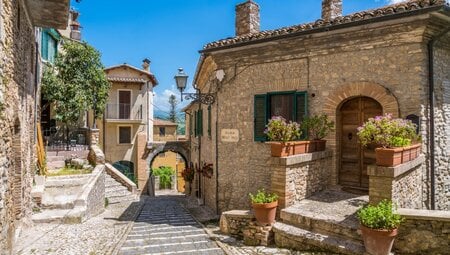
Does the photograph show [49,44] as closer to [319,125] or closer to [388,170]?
[319,125]

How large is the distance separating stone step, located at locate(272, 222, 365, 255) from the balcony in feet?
65.9

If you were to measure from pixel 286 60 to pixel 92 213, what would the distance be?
27.8 ft

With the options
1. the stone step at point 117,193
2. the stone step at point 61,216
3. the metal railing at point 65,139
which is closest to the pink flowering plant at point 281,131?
the stone step at point 61,216

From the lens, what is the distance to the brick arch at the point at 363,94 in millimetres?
7465

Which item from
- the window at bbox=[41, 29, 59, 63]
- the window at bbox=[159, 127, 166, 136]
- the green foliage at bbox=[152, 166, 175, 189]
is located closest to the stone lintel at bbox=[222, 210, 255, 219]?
the window at bbox=[41, 29, 59, 63]

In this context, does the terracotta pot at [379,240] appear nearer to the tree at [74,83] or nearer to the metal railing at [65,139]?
the metal railing at [65,139]

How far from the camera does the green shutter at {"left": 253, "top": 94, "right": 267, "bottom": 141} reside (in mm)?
9344

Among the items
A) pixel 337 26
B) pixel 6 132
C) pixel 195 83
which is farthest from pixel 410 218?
pixel 195 83

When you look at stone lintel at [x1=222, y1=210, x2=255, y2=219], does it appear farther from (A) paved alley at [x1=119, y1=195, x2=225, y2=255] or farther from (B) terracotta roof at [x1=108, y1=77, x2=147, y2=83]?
(B) terracotta roof at [x1=108, y1=77, x2=147, y2=83]

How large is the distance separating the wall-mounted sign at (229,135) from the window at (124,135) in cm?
1634

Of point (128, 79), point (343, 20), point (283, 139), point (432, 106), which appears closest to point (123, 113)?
point (128, 79)

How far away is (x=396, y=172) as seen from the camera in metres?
5.62

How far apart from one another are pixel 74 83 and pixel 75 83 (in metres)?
0.05

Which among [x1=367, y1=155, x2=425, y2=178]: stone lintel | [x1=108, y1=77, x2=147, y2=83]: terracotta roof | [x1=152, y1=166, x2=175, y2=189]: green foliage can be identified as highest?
[x1=108, y1=77, x2=147, y2=83]: terracotta roof
